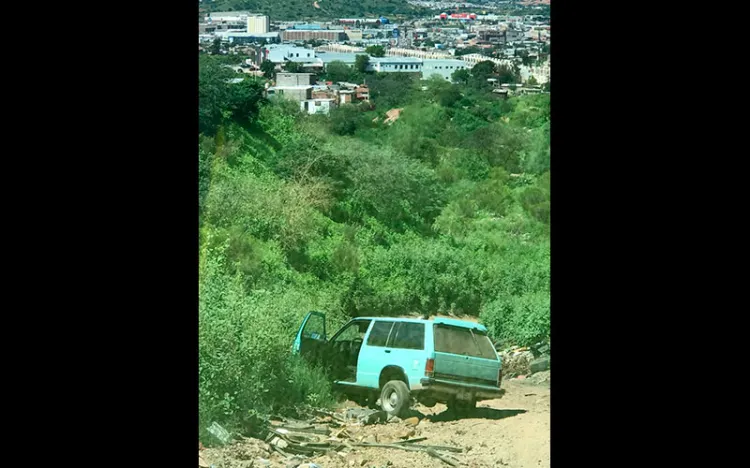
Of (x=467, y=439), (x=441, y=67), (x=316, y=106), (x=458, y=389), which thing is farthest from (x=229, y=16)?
(x=467, y=439)

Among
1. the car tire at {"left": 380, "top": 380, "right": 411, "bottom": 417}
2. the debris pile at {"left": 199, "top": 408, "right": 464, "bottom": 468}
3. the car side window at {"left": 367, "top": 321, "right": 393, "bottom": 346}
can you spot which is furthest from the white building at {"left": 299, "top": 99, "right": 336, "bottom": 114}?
the debris pile at {"left": 199, "top": 408, "right": 464, "bottom": 468}

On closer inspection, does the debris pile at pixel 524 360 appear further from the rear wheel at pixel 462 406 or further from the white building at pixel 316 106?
the white building at pixel 316 106

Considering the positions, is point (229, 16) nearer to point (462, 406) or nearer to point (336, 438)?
point (336, 438)

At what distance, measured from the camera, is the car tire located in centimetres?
546

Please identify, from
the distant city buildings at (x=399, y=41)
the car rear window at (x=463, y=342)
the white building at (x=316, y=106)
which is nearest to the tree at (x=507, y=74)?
the distant city buildings at (x=399, y=41)

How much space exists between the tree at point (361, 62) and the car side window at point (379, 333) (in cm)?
169

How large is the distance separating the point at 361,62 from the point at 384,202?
0.96 meters

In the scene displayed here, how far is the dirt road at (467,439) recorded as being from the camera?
5.37 meters

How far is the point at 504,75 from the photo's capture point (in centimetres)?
596

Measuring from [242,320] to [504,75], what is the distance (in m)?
2.39

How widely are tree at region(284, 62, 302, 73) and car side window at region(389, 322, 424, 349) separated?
1.83 meters

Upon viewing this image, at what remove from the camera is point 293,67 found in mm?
5914
